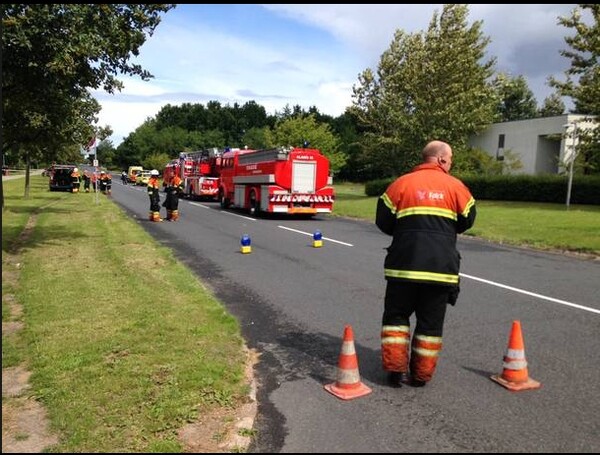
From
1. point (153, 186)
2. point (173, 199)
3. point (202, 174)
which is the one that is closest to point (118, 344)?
point (173, 199)

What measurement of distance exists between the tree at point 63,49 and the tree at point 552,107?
79549mm

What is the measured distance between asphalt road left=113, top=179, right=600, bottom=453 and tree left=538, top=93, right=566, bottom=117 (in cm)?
7756

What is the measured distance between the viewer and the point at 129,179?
65250mm

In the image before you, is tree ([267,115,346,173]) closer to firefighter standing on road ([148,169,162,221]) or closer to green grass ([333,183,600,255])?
green grass ([333,183,600,255])

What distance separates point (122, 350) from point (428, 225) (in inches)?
117

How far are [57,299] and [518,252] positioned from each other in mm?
10291

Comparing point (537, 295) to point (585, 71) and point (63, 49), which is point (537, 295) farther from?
point (585, 71)

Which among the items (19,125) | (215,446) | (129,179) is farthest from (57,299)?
(129,179)

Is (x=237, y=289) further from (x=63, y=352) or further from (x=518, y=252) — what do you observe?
(x=518, y=252)

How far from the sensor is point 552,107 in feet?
272

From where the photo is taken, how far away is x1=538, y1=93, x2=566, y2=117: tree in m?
81.4

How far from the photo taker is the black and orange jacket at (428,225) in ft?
15.1

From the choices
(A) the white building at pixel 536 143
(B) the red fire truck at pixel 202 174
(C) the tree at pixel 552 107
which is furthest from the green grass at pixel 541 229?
(C) the tree at pixel 552 107

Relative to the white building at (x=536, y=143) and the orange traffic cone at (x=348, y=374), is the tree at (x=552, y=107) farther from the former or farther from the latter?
the orange traffic cone at (x=348, y=374)
